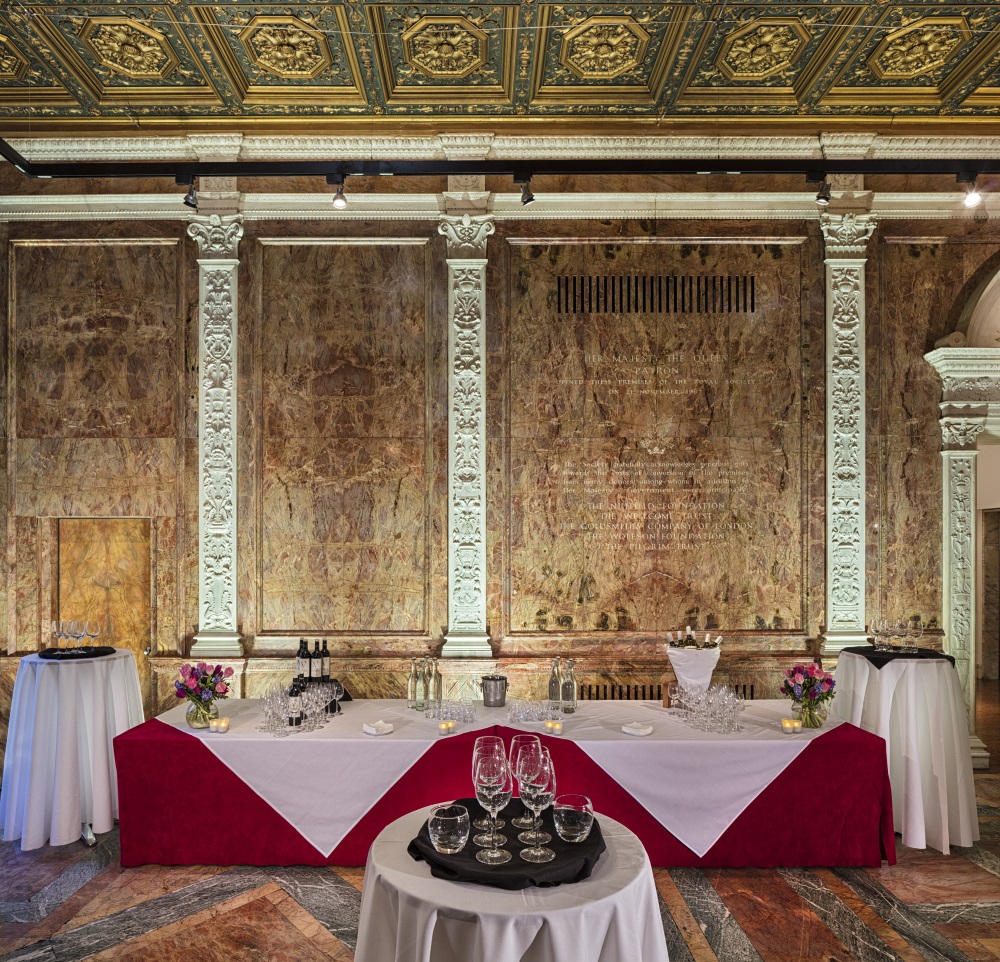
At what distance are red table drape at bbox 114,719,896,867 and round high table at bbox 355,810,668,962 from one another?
1651 mm

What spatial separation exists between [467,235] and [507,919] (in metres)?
5.13

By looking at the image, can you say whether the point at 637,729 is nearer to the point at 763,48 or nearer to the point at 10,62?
the point at 763,48

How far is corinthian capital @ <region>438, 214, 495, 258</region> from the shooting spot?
5.98m

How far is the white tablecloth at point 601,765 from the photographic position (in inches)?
151

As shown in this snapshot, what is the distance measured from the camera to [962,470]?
5.93 meters

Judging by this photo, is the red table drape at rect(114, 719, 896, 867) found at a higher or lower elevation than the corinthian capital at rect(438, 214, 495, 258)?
lower

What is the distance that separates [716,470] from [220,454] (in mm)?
4016

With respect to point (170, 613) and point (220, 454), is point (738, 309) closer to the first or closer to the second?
point (220, 454)

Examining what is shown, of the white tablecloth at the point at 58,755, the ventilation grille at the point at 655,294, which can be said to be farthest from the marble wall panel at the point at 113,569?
the ventilation grille at the point at 655,294

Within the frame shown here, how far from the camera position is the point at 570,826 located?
7.57ft

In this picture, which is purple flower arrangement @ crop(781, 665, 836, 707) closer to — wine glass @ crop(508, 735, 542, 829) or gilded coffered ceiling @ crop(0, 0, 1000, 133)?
wine glass @ crop(508, 735, 542, 829)

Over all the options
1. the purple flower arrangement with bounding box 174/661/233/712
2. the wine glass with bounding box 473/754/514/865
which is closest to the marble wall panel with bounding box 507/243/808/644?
the purple flower arrangement with bounding box 174/661/233/712

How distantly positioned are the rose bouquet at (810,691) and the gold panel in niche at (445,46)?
442 centimetres

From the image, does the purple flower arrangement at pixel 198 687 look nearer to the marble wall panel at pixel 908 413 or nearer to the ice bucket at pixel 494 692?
the ice bucket at pixel 494 692
